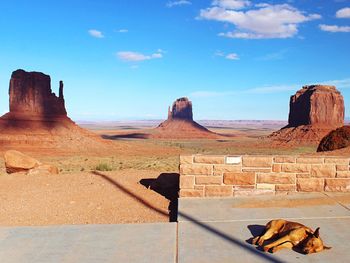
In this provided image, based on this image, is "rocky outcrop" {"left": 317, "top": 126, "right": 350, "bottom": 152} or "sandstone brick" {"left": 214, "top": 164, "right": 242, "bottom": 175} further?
"rocky outcrop" {"left": 317, "top": 126, "right": 350, "bottom": 152}

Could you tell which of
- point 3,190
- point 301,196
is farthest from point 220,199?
point 3,190

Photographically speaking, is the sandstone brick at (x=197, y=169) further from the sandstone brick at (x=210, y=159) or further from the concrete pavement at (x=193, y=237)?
the concrete pavement at (x=193, y=237)

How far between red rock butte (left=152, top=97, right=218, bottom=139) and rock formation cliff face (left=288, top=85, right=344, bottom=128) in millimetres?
35866

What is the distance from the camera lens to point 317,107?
84500mm

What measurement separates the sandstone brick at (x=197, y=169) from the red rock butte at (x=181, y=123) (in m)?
112

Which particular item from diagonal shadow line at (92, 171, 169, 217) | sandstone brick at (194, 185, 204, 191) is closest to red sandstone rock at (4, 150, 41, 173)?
diagonal shadow line at (92, 171, 169, 217)

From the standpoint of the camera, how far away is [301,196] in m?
8.12

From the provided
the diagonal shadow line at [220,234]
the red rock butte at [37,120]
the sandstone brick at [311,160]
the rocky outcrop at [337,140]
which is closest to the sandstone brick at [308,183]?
the sandstone brick at [311,160]

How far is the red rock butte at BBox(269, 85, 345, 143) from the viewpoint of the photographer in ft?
263

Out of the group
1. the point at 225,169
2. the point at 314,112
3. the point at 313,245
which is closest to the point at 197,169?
the point at 225,169

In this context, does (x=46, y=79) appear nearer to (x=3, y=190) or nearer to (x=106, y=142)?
(x=106, y=142)

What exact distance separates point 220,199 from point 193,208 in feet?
2.95

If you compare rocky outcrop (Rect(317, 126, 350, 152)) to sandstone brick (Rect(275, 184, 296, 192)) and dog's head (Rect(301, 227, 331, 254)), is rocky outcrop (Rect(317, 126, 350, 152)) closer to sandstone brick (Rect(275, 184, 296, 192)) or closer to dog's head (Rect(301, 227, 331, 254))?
sandstone brick (Rect(275, 184, 296, 192))

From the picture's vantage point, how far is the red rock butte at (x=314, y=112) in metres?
80.3
